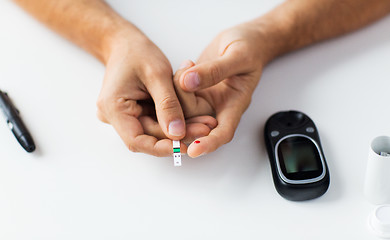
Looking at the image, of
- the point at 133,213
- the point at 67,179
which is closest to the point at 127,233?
the point at 133,213

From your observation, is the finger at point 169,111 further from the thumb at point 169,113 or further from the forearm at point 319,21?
the forearm at point 319,21

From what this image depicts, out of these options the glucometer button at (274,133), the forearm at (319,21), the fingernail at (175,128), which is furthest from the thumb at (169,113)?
the forearm at (319,21)

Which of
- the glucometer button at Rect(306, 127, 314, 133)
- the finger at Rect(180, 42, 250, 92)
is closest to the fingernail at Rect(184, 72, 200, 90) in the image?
the finger at Rect(180, 42, 250, 92)

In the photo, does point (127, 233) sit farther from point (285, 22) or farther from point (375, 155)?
point (285, 22)

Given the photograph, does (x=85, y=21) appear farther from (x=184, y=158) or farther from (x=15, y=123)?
(x=184, y=158)

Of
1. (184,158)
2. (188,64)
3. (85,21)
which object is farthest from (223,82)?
(85,21)

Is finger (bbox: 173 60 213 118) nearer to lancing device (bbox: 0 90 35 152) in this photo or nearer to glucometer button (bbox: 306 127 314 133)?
glucometer button (bbox: 306 127 314 133)
